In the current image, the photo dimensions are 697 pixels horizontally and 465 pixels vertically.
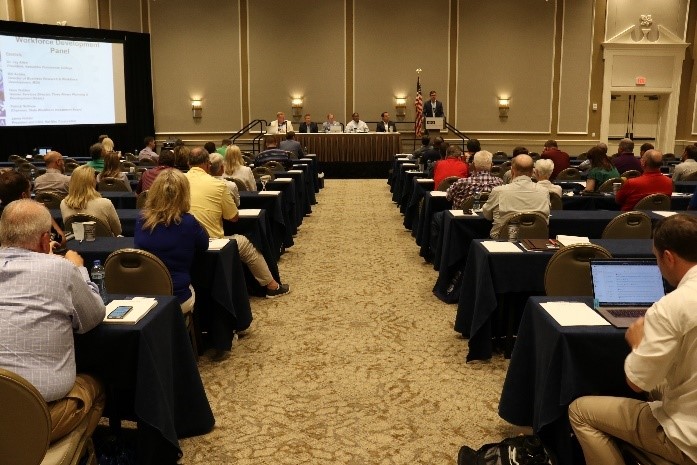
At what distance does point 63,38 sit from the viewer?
573 inches

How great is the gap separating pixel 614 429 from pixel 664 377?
14.2 inches

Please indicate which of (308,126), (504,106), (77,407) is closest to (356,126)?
(308,126)

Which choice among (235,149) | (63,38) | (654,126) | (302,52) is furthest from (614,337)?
(654,126)

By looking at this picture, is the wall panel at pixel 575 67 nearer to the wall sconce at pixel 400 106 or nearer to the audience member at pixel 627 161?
the wall sconce at pixel 400 106

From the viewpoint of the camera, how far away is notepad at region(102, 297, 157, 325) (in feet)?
9.33

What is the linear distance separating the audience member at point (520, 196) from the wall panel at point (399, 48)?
12888 mm

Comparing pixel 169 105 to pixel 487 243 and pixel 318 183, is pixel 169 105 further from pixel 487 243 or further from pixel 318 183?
pixel 487 243

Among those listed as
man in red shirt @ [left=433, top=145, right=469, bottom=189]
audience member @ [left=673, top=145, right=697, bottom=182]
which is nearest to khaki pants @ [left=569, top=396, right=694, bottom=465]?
man in red shirt @ [left=433, top=145, right=469, bottom=189]

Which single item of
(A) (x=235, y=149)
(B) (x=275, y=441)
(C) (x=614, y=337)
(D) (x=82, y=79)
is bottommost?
Result: (B) (x=275, y=441)

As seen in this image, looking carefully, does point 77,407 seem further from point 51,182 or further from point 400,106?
point 400,106

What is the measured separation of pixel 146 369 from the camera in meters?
2.81

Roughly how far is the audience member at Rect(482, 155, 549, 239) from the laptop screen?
2.07 m

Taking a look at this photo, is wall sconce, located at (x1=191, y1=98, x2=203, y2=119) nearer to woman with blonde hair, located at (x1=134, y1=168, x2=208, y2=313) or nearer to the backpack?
woman with blonde hair, located at (x1=134, y1=168, x2=208, y2=313)

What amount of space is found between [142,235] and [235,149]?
371 centimetres
